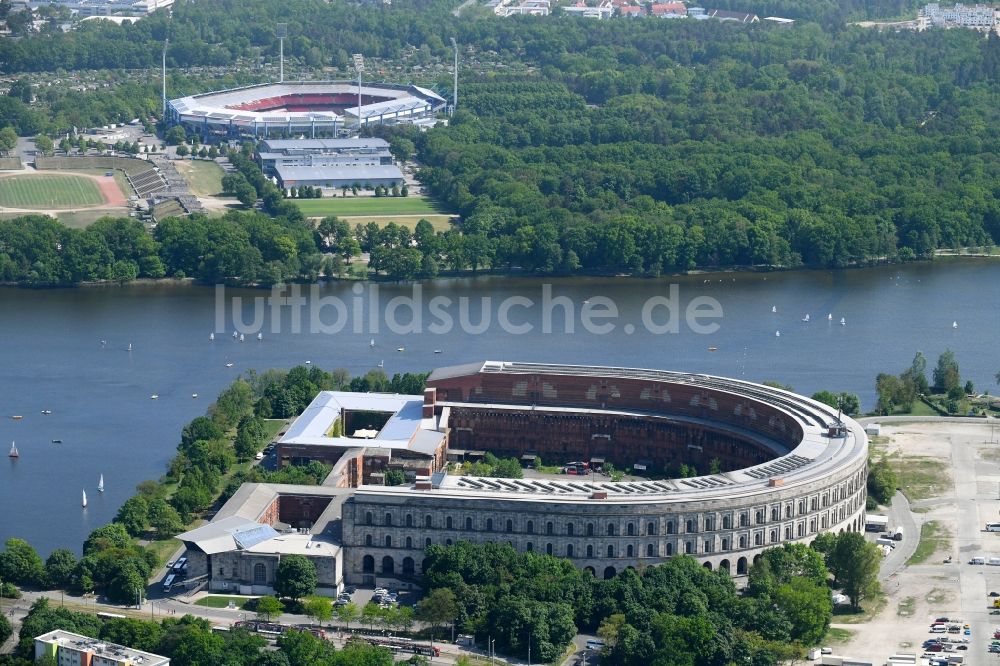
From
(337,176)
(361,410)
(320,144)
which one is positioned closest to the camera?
(361,410)

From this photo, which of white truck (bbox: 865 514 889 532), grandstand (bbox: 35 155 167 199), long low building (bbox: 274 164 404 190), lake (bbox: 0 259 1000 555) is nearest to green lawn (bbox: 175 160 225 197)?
grandstand (bbox: 35 155 167 199)

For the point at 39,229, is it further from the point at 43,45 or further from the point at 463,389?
the point at 43,45

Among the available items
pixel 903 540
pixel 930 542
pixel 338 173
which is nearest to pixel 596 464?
pixel 903 540

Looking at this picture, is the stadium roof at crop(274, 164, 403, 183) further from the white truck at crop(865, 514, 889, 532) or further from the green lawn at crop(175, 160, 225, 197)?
the white truck at crop(865, 514, 889, 532)

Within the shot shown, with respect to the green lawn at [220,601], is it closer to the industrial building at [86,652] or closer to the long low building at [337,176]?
the industrial building at [86,652]

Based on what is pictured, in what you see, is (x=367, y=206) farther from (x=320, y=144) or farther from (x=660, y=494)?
(x=660, y=494)

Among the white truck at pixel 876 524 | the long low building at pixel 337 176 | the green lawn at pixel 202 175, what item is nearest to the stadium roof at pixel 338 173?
the long low building at pixel 337 176
